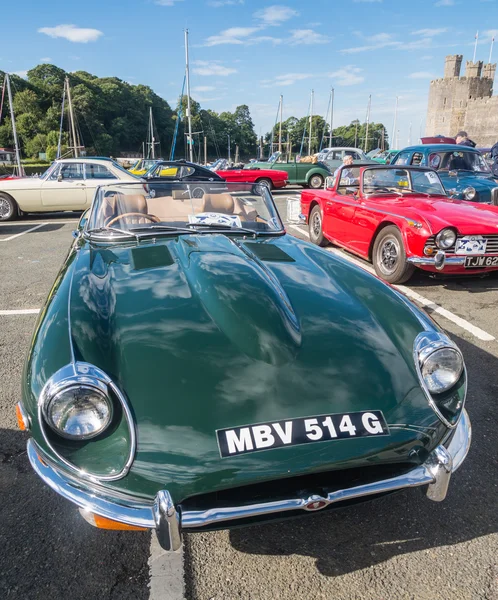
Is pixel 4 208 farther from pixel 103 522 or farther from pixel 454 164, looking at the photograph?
pixel 103 522

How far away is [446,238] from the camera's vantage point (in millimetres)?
4996

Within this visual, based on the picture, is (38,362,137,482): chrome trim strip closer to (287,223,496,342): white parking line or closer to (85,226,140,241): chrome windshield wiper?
(85,226,140,241): chrome windshield wiper

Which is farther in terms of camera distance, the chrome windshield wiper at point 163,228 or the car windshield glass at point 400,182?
the car windshield glass at point 400,182

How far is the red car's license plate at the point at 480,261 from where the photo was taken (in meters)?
5.06

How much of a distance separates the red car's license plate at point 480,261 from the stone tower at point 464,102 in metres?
45.2

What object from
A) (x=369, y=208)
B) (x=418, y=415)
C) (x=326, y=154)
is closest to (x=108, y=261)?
(x=418, y=415)

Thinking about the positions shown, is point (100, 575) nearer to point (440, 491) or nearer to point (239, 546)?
point (239, 546)

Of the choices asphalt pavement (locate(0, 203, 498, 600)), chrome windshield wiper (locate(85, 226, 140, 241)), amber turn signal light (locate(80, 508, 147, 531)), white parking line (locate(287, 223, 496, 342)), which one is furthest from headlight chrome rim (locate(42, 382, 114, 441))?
white parking line (locate(287, 223, 496, 342))

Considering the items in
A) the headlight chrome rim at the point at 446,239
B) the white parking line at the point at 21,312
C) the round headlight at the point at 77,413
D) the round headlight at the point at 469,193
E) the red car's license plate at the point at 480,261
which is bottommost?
the white parking line at the point at 21,312

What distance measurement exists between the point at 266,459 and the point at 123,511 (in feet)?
1.71

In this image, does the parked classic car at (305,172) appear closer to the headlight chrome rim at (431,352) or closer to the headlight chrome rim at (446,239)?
the headlight chrome rim at (446,239)

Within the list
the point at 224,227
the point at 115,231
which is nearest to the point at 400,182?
the point at 224,227

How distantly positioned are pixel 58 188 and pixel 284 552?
1082 cm

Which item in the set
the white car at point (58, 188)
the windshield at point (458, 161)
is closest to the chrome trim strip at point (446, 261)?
the windshield at point (458, 161)
